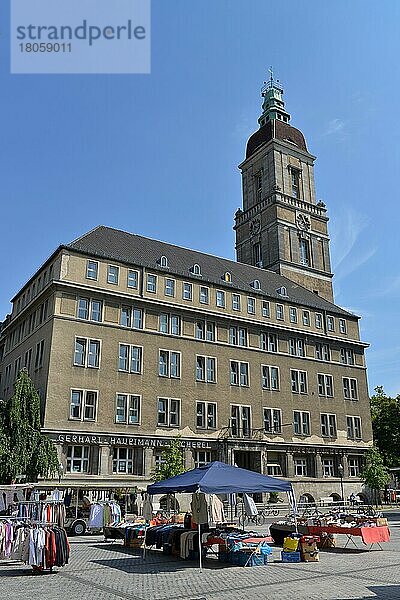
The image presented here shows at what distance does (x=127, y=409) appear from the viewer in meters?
41.0

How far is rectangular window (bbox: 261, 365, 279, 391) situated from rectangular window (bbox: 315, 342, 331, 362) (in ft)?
19.4

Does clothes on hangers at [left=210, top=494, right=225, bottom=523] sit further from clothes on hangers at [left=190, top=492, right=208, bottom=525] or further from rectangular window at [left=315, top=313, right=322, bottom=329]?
rectangular window at [left=315, top=313, right=322, bottom=329]

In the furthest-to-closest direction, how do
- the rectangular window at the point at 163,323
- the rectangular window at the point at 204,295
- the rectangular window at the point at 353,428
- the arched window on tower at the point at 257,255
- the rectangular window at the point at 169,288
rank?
the arched window on tower at the point at 257,255 < the rectangular window at the point at 353,428 < the rectangular window at the point at 204,295 < the rectangular window at the point at 169,288 < the rectangular window at the point at 163,323

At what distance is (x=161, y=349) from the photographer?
44250 millimetres

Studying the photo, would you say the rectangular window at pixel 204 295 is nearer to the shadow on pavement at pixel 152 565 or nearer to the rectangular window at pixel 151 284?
the rectangular window at pixel 151 284

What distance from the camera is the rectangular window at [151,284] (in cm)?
4539

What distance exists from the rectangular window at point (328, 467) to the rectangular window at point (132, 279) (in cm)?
2401

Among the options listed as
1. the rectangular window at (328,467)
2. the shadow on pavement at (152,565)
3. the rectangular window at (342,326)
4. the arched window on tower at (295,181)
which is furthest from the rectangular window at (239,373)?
the arched window on tower at (295,181)

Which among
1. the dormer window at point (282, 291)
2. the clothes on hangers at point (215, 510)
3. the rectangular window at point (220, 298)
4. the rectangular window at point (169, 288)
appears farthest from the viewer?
the dormer window at point (282, 291)

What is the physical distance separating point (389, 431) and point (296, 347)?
19.9 meters

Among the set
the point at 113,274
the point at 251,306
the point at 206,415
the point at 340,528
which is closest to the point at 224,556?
the point at 340,528

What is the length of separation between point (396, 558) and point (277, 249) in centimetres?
4883

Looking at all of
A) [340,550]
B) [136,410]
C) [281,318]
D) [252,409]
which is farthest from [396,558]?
[281,318]

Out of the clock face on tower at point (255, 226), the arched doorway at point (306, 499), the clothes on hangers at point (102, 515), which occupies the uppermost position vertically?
the clock face on tower at point (255, 226)
